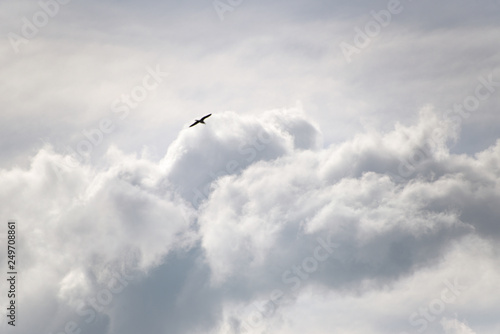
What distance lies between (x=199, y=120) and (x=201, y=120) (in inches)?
48.4

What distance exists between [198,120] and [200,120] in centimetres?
84

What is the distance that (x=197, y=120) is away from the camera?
620 ft

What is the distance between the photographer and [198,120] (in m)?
189

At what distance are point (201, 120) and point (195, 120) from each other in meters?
2.44

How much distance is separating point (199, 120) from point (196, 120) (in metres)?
1.22

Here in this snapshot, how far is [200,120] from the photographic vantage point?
189250 mm

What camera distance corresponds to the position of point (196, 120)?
189 meters

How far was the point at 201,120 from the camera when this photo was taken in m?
190

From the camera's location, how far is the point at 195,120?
623ft

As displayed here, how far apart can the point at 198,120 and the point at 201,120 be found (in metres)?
1.43

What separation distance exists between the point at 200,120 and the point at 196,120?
1.62 m

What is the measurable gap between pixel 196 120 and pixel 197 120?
406 millimetres

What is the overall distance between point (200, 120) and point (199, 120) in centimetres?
41

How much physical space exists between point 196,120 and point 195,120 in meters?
1.02
